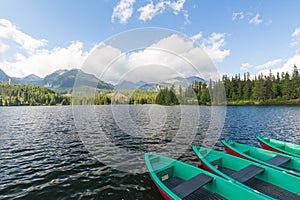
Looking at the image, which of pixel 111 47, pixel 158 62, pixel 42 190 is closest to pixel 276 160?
pixel 158 62

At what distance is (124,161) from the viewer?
42.5ft

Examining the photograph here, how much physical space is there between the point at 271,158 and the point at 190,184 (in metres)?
6.26

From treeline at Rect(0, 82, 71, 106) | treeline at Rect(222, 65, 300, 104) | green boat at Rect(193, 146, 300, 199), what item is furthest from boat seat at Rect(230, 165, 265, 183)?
treeline at Rect(0, 82, 71, 106)

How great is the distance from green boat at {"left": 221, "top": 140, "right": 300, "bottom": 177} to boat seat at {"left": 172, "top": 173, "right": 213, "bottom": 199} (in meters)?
4.09

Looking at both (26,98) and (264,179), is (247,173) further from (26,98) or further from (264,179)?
(26,98)

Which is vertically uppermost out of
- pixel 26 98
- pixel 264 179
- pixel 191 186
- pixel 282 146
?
pixel 26 98

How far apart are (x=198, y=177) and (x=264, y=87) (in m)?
125

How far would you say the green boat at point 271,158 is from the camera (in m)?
8.73

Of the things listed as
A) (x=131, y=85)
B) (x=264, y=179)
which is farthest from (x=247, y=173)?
(x=131, y=85)

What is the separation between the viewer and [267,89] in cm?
10706

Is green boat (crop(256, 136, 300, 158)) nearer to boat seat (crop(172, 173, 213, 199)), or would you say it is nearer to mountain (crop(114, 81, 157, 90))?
boat seat (crop(172, 173, 213, 199))

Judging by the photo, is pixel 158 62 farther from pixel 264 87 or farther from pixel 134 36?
pixel 264 87

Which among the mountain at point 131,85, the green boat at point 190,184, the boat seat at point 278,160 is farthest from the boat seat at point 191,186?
the mountain at point 131,85

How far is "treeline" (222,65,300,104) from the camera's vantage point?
323ft
